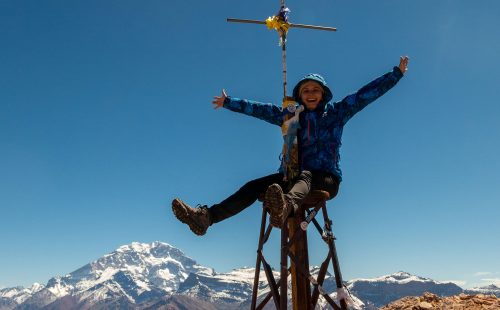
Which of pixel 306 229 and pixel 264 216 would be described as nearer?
pixel 306 229

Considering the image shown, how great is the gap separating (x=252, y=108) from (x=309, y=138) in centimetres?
170

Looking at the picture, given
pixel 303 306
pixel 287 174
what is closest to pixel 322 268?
pixel 303 306

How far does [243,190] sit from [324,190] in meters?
1.60

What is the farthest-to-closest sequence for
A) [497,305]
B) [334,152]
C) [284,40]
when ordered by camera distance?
1. [497,305]
2. [284,40]
3. [334,152]

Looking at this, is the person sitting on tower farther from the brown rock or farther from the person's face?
the brown rock

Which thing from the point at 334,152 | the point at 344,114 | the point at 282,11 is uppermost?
the point at 282,11

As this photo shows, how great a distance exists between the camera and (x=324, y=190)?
898 centimetres

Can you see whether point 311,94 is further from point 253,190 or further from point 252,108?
point 253,190

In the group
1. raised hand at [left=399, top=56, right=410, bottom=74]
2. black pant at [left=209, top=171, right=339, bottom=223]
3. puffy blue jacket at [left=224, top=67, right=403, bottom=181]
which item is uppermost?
raised hand at [left=399, top=56, right=410, bottom=74]

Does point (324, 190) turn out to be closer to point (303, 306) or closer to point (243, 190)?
point (243, 190)

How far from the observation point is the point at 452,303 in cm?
1340

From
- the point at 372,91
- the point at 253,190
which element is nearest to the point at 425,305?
the point at 372,91

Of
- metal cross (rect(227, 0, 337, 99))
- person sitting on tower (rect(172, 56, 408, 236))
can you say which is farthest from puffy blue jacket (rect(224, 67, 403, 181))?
metal cross (rect(227, 0, 337, 99))

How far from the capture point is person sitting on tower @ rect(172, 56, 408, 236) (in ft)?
28.5
